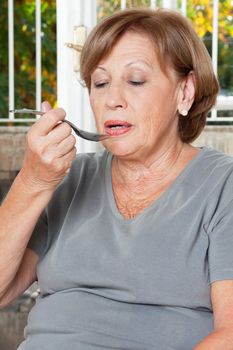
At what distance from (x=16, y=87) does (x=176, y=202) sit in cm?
370

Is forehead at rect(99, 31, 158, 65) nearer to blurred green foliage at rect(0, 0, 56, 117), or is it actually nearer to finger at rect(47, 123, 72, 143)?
finger at rect(47, 123, 72, 143)

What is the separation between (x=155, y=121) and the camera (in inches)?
63.1

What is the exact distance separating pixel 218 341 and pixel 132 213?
351 millimetres

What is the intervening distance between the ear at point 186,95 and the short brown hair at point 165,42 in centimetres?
1

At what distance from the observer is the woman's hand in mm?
1465

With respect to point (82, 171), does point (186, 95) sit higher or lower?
higher

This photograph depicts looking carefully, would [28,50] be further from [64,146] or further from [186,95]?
[64,146]

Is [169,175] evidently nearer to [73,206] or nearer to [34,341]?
[73,206]

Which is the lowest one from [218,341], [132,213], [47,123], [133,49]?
[218,341]

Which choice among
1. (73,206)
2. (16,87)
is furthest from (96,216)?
(16,87)

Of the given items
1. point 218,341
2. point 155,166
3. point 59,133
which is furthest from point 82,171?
point 218,341

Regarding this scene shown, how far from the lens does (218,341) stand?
1.39m

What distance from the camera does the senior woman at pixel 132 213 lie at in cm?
149

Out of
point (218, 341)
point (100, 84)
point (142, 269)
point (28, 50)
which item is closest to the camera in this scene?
point (218, 341)
